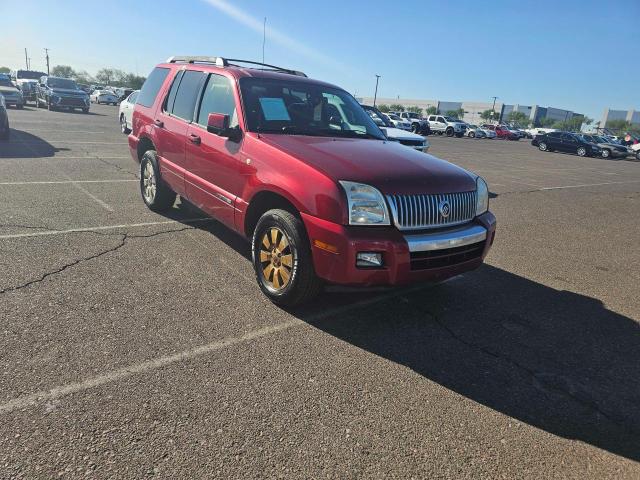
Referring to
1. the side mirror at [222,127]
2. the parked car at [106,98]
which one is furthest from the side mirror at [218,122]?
the parked car at [106,98]

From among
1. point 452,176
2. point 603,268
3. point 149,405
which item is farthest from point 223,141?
point 603,268

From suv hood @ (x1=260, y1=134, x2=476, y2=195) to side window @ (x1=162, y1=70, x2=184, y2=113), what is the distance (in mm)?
2204

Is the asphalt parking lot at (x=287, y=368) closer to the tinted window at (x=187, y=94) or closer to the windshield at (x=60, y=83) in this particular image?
the tinted window at (x=187, y=94)

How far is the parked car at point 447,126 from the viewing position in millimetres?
46463

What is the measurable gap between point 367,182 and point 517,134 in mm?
60122

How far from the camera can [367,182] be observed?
3439mm

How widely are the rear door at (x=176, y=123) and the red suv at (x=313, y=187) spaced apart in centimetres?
2

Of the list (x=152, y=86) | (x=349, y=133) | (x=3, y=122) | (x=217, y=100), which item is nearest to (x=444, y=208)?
(x=349, y=133)

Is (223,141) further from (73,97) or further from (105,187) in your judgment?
(73,97)

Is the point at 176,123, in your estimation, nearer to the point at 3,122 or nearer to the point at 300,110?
the point at 300,110

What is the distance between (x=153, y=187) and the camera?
6375mm

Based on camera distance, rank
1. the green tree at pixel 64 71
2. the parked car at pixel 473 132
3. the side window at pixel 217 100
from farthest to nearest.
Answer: the green tree at pixel 64 71, the parked car at pixel 473 132, the side window at pixel 217 100

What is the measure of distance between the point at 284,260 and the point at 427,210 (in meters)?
1.21

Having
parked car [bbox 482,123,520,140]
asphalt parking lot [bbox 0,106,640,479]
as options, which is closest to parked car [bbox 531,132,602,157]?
parked car [bbox 482,123,520,140]
